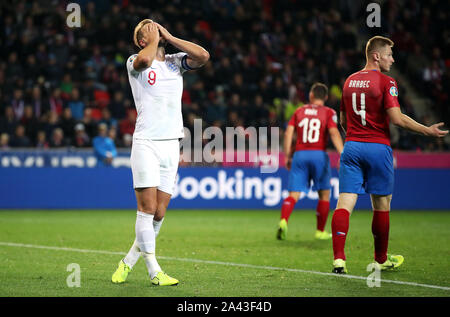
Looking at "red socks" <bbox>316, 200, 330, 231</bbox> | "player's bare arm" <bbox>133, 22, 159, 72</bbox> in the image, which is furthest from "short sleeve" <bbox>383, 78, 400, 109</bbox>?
"red socks" <bbox>316, 200, 330, 231</bbox>

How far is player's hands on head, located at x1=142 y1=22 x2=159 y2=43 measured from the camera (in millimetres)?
6661

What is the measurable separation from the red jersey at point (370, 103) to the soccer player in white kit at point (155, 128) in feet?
5.71

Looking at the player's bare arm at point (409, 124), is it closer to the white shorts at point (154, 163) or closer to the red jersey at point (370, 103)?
the red jersey at point (370, 103)

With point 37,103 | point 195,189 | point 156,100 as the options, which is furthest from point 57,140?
point 156,100

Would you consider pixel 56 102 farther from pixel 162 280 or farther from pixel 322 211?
pixel 162 280

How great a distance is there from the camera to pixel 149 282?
7066 millimetres

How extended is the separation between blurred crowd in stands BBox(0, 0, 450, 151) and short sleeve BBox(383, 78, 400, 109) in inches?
451

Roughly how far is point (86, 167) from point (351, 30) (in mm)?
11821

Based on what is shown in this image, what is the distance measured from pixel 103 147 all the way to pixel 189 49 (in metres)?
11.4

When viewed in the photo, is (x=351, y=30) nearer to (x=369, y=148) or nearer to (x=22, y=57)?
(x=22, y=57)

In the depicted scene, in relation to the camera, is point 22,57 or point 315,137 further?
point 22,57

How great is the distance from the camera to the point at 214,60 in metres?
22.9

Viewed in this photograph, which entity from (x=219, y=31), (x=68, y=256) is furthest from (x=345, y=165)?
(x=219, y=31)

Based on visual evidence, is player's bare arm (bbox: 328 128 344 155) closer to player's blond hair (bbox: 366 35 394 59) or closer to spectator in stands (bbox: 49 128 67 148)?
player's blond hair (bbox: 366 35 394 59)
